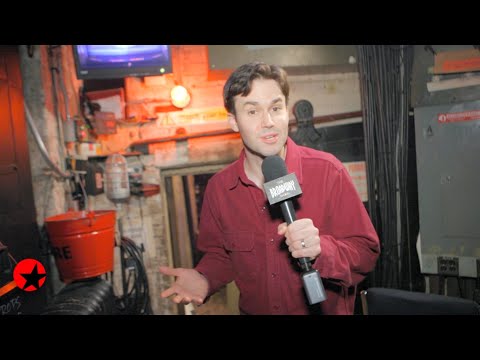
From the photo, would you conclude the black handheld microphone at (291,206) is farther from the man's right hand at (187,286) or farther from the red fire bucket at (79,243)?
the red fire bucket at (79,243)

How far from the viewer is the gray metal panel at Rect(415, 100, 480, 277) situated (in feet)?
8.10

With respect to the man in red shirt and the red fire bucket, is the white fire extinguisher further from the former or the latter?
the man in red shirt

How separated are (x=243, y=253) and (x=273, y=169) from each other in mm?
662

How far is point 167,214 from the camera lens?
359cm

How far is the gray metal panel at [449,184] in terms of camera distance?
2469mm

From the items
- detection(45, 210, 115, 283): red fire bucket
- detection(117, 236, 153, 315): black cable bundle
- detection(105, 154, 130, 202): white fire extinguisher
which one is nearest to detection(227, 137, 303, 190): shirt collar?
detection(45, 210, 115, 283): red fire bucket

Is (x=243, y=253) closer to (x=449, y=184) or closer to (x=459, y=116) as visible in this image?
(x=449, y=184)

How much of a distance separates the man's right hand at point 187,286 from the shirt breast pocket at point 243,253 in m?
0.22

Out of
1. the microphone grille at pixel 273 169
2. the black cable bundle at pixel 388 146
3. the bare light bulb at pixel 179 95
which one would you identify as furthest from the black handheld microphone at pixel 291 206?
the bare light bulb at pixel 179 95

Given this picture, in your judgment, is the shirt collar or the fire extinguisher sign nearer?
the shirt collar

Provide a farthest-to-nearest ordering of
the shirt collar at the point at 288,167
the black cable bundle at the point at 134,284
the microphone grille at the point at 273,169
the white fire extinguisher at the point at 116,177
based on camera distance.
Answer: the black cable bundle at the point at 134,284 < the white fire extinguisher at the point at 116,177 < the shirt collar at the point at 288,167 < the microphone grille at the point at 273,169
